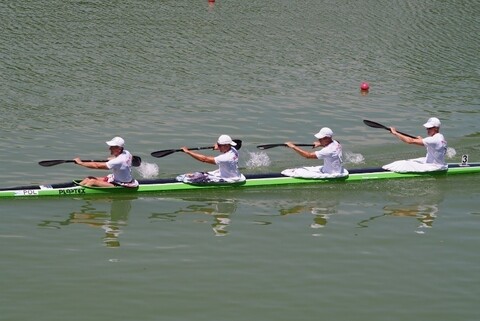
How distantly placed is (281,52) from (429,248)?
17791 millimetres

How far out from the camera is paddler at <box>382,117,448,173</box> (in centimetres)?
2186

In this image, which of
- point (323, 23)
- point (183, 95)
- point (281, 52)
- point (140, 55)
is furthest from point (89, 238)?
point (323, 23)

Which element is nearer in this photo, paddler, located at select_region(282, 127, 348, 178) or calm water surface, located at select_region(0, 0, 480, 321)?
calm water surface, located at select_region(0, 0, 480, 321)

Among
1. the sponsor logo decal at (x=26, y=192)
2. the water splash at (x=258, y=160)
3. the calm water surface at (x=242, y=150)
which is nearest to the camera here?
the calm water surface at (x=242, y=150)

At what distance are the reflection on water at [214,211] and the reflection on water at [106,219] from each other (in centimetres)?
74

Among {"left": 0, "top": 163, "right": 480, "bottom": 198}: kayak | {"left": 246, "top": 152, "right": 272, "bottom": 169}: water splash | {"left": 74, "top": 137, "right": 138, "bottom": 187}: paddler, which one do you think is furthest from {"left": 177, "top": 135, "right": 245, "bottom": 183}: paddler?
{"left": 246, "top": 152, "right": 272, "bottom": 169}: water splash

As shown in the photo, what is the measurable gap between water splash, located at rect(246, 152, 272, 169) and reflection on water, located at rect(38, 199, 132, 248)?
→ 411 cm

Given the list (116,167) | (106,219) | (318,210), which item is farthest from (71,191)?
(318,210)

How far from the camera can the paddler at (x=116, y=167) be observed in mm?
19719

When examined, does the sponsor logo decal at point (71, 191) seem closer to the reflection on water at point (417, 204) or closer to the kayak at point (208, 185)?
the kayak at point (208, 185)

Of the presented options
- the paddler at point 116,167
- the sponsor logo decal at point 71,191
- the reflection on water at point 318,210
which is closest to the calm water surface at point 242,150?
the reflection on water at point 318,210

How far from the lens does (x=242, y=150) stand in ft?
78.6

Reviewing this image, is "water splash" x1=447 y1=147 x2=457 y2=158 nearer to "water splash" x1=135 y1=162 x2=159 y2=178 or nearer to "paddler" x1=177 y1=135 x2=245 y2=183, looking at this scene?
"paddler" x1=177 y1=135 x2=245 y2=183

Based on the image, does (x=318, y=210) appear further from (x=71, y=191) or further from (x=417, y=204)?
(x=71, y=191)
